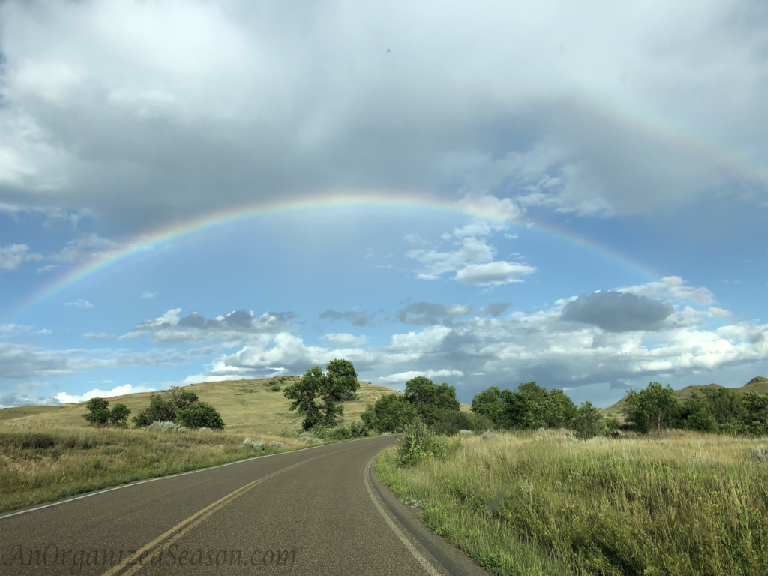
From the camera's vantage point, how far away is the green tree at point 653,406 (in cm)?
6050

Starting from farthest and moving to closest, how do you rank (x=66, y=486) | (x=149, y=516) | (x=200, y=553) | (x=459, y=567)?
(x=66, y=486) → (x=149, y=516) → (x=200, y=553) → (x=459, y=567)

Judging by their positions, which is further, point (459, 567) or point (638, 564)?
point (459, 567)

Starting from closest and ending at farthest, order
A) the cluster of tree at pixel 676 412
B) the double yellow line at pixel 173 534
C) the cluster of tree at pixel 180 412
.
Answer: the double yellow line at pixel 173 534
the cluster of tree at pixel 676 412
the cluster of tree at pixel 180 412

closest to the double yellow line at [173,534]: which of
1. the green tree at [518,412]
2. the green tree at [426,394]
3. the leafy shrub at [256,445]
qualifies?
the leafy shrub at [256,445]

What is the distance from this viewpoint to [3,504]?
33.9 ft

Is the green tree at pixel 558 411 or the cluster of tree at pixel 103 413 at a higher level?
the cluster of tree at pixel 103 413

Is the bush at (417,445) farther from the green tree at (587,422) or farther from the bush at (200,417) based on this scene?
the bush at (200,417)

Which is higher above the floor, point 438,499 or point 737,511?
point 737,511

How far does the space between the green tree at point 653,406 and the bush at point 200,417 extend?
57499 millimetres

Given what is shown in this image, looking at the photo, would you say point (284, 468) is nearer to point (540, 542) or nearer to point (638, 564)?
point (540, 542)

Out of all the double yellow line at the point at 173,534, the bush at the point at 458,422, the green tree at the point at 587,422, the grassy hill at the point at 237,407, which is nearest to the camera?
the double yellow line at the point at 173,534

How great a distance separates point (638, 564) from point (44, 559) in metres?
7.88

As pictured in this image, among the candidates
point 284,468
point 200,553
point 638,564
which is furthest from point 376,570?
point 284,468

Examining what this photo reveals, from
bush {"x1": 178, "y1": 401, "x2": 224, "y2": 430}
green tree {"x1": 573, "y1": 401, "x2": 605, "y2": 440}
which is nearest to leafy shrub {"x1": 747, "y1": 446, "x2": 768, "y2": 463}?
green tree {"x1": 573, "y1": 401, "x2": 605, "y2": 440}
